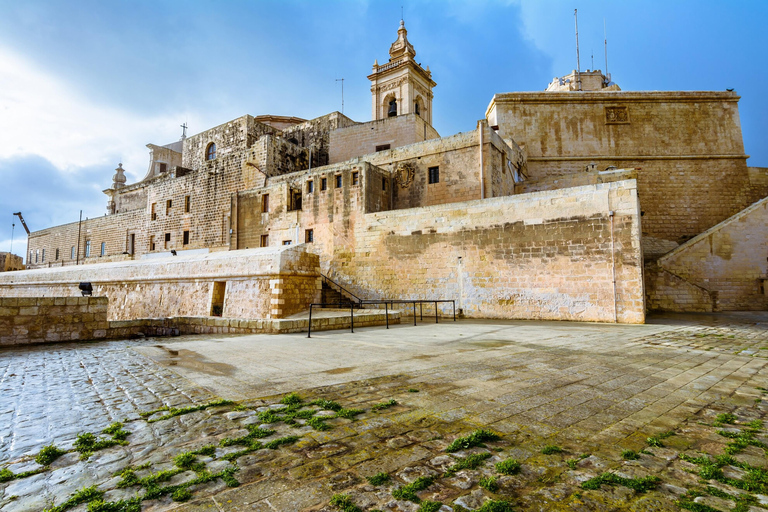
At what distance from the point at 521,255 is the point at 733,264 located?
10128mm

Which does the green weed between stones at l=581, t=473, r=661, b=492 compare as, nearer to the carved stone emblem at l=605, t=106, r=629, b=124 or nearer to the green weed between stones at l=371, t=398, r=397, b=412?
the green weed between stones at l=371, t=398, r=397, b=412

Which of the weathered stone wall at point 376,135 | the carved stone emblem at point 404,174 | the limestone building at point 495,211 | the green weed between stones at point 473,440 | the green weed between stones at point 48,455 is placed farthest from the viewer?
the weathered stone wall at point 376,135

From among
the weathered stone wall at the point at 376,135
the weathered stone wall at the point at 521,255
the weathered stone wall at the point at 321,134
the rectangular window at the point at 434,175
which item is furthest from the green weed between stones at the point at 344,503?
the weathered stone wall at the point at 321,134

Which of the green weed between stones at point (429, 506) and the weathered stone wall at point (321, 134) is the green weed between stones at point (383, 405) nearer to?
the green weed between stones at point (429, 506)

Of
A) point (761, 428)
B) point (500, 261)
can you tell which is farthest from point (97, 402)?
point (500, 261)

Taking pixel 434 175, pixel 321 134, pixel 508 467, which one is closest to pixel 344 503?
pixel 508 467

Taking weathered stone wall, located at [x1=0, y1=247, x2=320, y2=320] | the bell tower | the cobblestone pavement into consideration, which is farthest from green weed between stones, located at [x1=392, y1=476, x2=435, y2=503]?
the bell tower

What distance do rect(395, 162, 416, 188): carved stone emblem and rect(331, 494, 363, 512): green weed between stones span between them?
17.0m

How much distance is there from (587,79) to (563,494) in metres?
35.7

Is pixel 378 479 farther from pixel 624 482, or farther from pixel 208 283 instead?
pixel 208 283

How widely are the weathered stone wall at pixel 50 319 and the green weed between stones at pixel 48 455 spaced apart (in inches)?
256

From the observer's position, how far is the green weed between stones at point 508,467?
1893 mm

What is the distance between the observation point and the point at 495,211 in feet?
40.1

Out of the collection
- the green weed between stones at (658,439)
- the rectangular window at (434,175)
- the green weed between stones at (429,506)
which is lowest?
the green weed between stones at (658,439)
